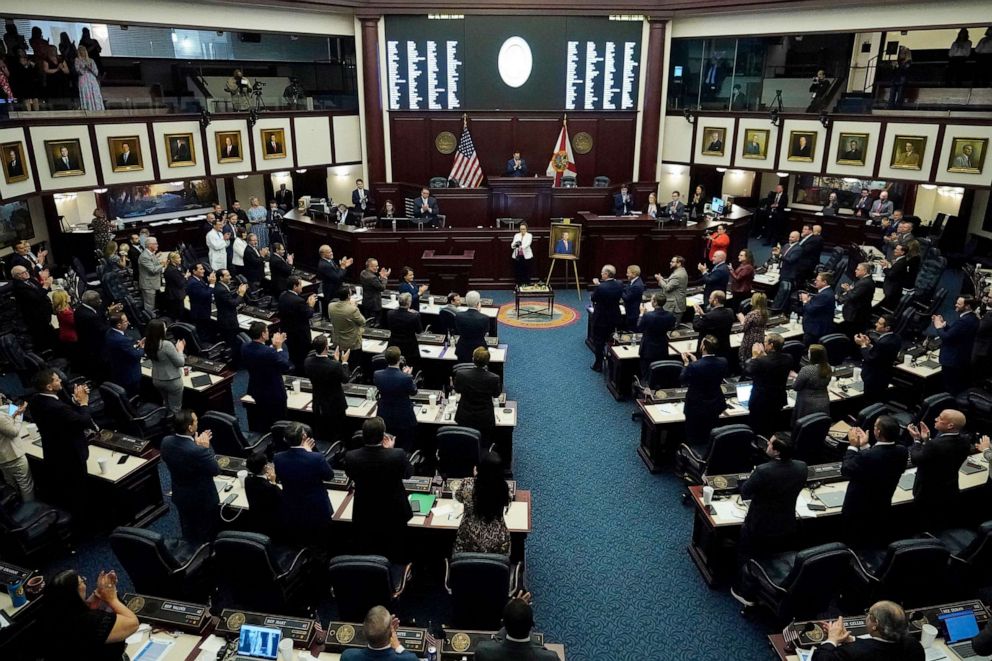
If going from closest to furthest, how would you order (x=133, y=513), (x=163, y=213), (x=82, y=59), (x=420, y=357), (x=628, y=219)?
1. (x=133, y=513)
2. (x=420, y=357)
3. (x=82, y=59)
4. (x=628, y=219)
5. (x=163, y=213)

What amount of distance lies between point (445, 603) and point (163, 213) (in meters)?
17.2

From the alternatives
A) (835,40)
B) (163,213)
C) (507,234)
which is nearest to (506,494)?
(507,234)

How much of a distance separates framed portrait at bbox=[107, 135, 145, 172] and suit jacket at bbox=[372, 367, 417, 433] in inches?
444

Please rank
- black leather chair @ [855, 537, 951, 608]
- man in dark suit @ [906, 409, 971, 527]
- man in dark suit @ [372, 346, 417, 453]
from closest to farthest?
black leather chair @ [855, 537, 951, 608] → man in dark suit @ [906, 409, 971, 527] → man in dark suit @ [372, 346, 417, 453]

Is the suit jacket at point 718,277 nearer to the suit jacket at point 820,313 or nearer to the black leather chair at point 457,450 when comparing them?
the suit jacket at point 820,313

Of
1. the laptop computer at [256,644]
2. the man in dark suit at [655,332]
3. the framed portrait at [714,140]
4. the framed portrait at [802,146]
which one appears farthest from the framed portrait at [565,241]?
the laptop computer at [256,644]

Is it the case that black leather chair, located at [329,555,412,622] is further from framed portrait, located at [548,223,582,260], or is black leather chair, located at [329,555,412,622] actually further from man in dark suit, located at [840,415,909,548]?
framed portrait, located at [548,223,582,260]

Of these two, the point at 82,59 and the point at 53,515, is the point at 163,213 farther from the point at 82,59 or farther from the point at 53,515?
the point at 53,515

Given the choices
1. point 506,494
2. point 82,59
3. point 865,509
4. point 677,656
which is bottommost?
point 677,656

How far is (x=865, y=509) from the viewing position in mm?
5879

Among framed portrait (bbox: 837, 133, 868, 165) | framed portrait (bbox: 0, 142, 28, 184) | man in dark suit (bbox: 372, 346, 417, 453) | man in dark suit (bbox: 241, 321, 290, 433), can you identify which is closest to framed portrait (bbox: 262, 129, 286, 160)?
framed portrait (bbox: 0, 142, 28, 184)

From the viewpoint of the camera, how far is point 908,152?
51.0 ft

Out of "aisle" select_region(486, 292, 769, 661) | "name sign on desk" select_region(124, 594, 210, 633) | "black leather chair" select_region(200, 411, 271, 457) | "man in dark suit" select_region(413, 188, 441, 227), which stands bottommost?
"aisle" select_region(486, 292, 769, 661)

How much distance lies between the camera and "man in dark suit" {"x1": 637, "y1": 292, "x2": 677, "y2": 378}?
948cm
